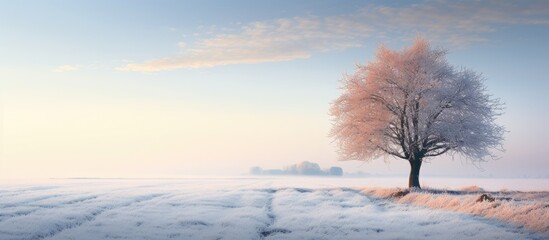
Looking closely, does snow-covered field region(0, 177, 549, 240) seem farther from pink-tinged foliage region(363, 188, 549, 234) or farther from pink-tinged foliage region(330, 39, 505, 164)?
pink-tinged foliage region(330, 39, 505, 164)

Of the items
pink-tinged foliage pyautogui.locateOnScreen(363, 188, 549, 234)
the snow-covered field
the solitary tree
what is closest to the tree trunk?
the solitary tree

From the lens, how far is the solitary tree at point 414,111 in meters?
37.6

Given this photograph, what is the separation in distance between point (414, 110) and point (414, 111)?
18 centimetres

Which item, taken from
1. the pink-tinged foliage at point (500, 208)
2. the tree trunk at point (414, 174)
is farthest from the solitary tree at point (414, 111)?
the pink-tinged foliage at point (500, 208)

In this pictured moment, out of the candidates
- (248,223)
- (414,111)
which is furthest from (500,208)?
(414,111)

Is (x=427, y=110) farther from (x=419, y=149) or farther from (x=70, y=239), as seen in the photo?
(x=70, y=239)

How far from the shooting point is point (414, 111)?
38.4 m

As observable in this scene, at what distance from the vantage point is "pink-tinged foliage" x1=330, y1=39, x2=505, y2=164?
37594 millimetres

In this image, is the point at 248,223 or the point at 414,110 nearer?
the point at 248,223

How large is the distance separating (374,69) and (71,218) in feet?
88.0

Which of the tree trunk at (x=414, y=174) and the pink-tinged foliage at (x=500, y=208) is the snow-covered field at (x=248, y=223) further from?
the tree trunk at (x=414, y=174)

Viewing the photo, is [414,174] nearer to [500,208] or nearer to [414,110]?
[414,110]

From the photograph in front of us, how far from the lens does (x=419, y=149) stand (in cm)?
3997

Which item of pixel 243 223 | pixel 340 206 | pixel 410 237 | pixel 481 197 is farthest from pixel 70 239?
pixel 481 197
